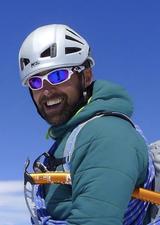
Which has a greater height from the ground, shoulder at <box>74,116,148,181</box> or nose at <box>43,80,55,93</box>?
nose at <box>43,80,55,93</box>

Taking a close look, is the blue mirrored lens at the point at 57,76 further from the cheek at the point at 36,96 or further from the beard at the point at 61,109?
the cheek at the point at 36,96

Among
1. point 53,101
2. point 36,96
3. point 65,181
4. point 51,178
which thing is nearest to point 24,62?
point 36,96

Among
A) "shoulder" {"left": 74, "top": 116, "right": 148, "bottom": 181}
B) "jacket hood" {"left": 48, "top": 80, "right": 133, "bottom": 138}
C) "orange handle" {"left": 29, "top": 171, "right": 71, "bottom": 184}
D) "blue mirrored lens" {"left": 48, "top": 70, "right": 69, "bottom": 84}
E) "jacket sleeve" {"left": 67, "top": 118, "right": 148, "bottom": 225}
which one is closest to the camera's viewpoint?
"jacket sleeve" {"left": 67, "top": 118, "right": 148, "bottom": 225}

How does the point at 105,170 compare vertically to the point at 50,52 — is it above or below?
below

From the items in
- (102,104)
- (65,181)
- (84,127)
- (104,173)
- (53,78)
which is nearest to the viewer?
(104,173)

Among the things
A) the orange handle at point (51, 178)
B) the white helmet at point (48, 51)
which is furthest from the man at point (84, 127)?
the orange handle at point (51, 178)

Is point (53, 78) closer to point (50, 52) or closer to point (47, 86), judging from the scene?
point (47, 86)

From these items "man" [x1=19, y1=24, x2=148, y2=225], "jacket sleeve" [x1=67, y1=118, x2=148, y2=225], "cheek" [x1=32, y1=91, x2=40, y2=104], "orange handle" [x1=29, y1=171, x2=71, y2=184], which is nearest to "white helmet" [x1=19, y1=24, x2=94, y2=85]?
"man" [x1=19, y1=24, x2=148, y2=225]

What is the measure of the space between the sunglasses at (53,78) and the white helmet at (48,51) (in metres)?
0.07

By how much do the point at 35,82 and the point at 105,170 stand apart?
6.31ft

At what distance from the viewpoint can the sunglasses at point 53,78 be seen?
5.96 m

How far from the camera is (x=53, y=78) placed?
596 cm

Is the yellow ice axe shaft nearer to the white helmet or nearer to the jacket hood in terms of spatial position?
the jacket hood

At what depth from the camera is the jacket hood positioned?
5.44m
